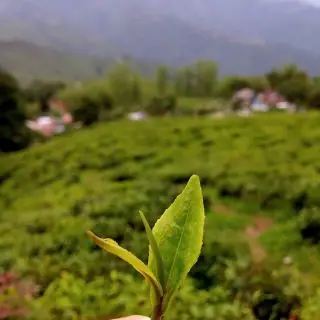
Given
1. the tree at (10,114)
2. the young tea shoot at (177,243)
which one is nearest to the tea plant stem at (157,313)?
the young tea shoot at (177,243)

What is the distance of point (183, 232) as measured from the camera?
76 cm

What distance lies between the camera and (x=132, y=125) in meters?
18.1

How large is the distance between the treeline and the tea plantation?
5.36 m

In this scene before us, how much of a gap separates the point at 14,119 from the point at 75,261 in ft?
57.7

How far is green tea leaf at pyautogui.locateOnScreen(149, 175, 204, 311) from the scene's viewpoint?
75 cm

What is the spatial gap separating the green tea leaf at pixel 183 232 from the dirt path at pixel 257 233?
15.5 ft

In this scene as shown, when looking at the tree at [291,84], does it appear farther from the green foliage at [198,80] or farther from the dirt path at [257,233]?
the dirt path at [257,233]

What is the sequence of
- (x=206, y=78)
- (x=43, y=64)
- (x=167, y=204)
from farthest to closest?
(x=43, y=64) → (x=206, y=78) → (x=167, y=204)

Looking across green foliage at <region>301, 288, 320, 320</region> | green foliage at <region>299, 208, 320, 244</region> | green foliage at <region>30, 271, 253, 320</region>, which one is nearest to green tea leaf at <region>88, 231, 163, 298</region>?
green foliage at <region>30, 271, 253, 320</region>

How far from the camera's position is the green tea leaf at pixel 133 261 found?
0.68 metres

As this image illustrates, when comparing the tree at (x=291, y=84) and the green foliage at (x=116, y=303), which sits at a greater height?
the green foliage at (x=116, y=303)

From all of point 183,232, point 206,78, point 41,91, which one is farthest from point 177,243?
point 206,78

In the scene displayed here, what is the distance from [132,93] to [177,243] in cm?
5683

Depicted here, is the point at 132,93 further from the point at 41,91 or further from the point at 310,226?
the point at 310,226
